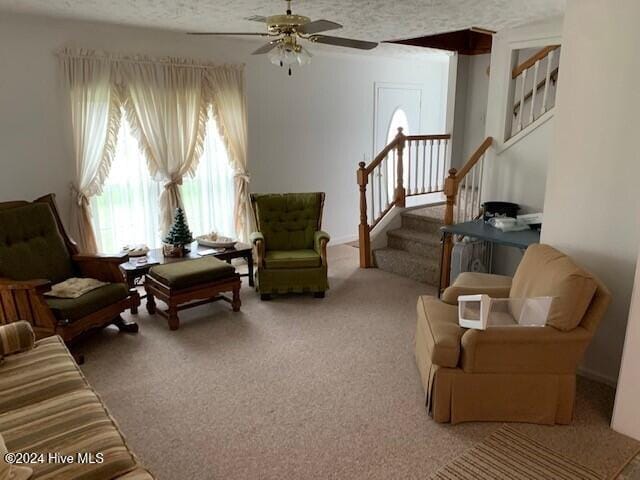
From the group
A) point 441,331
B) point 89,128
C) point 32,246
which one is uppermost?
point 89,128

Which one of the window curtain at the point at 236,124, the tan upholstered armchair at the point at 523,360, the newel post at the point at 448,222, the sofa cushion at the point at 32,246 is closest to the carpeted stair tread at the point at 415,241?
the newel post at the point at 448,222

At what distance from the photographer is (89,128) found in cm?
435

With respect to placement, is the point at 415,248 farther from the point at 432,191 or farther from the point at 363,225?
the point at 432,191

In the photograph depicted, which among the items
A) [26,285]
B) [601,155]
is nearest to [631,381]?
[601,155]

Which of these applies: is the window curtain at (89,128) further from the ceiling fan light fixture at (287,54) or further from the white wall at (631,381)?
the white wall at (631,381)

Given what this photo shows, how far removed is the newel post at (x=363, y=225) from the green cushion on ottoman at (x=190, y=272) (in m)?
1.86

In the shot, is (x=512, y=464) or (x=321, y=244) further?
(x=321, y=244)

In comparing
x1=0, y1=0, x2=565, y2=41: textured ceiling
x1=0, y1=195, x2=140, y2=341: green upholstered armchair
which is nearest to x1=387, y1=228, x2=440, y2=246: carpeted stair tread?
x1=0, y1=0, x2=565, y2=41: textured ceiling

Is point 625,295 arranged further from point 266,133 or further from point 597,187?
point 266,133

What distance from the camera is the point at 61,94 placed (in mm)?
4191

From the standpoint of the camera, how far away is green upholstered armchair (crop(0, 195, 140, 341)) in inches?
123

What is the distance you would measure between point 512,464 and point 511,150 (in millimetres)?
3334

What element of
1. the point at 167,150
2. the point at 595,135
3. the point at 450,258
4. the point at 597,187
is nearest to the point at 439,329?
the point at 597,187

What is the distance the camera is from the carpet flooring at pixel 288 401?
2332 millimetres
